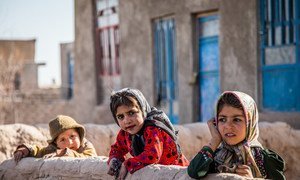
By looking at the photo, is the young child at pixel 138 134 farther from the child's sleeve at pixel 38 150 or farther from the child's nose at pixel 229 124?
the child's sleeve at pixel 38 150

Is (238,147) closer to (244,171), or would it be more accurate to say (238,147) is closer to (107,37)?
(244,171)

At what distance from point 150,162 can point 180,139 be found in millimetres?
2890

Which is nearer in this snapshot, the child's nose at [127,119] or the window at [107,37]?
the child's nose at [127,119]

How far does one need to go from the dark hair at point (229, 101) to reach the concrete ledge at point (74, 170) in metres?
0.37

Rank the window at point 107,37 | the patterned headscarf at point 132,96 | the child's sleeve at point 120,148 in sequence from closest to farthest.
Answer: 1. the patterned headscarf at point 132,96
2. the child's sleeve at point 120,148
3. the window at point 107,37

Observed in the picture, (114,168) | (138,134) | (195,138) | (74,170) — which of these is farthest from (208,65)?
(114,168)

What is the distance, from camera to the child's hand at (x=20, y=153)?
5969mm

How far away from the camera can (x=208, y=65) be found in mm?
11625

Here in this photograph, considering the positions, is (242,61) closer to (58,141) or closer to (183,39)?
(183,39)

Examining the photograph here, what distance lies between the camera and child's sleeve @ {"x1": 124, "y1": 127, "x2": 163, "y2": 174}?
177 inches

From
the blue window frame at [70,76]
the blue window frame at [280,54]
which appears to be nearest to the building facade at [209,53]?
the blue window frame at [280,54]

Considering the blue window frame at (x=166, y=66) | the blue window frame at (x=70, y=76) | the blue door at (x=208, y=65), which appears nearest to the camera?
the blue door at (x=208, y=65)

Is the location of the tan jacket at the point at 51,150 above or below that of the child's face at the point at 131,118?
below

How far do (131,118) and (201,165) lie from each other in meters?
0.94
